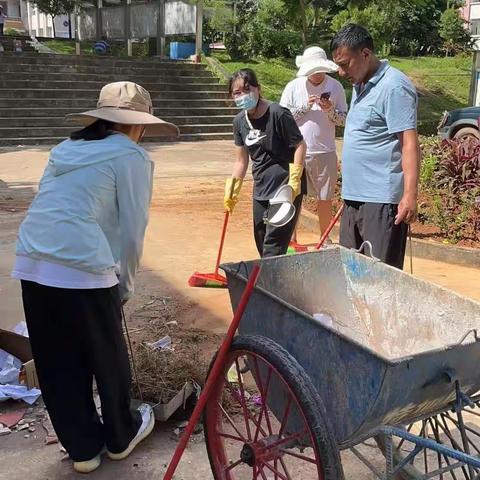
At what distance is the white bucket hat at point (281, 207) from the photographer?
391cm

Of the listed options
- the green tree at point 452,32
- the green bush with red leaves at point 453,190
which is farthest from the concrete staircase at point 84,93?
the green tree at point 452,32

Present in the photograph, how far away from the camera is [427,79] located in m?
24.0

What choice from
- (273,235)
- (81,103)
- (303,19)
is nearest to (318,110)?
(273,235)

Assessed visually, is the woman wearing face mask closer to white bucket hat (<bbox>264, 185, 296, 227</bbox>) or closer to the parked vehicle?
white bucket hat (<bbox>264, 185, 296, 227</bbox>)

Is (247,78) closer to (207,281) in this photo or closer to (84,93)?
(207,281)

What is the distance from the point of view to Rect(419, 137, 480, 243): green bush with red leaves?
19.8 ft

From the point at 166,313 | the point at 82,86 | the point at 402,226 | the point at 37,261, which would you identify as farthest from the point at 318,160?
the point at 82,86

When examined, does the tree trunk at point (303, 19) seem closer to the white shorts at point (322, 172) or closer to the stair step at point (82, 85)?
the stair step at point (82, 85)

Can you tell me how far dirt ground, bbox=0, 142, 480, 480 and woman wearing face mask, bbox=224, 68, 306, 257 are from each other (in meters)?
0.69

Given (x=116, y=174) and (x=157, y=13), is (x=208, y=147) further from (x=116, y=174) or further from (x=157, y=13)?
(x=116, y=174)

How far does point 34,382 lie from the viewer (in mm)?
3279

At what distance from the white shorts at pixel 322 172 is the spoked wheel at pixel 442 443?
2.82 meters

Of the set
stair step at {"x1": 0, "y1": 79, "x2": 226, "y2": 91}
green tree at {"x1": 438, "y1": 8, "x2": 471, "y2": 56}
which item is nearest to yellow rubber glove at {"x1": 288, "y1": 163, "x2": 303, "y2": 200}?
stair step at {"x1": 0, "y1": 79, "x2": 226, "y2": 91}

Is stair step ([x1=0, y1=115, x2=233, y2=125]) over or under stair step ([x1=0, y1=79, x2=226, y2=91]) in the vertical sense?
under
